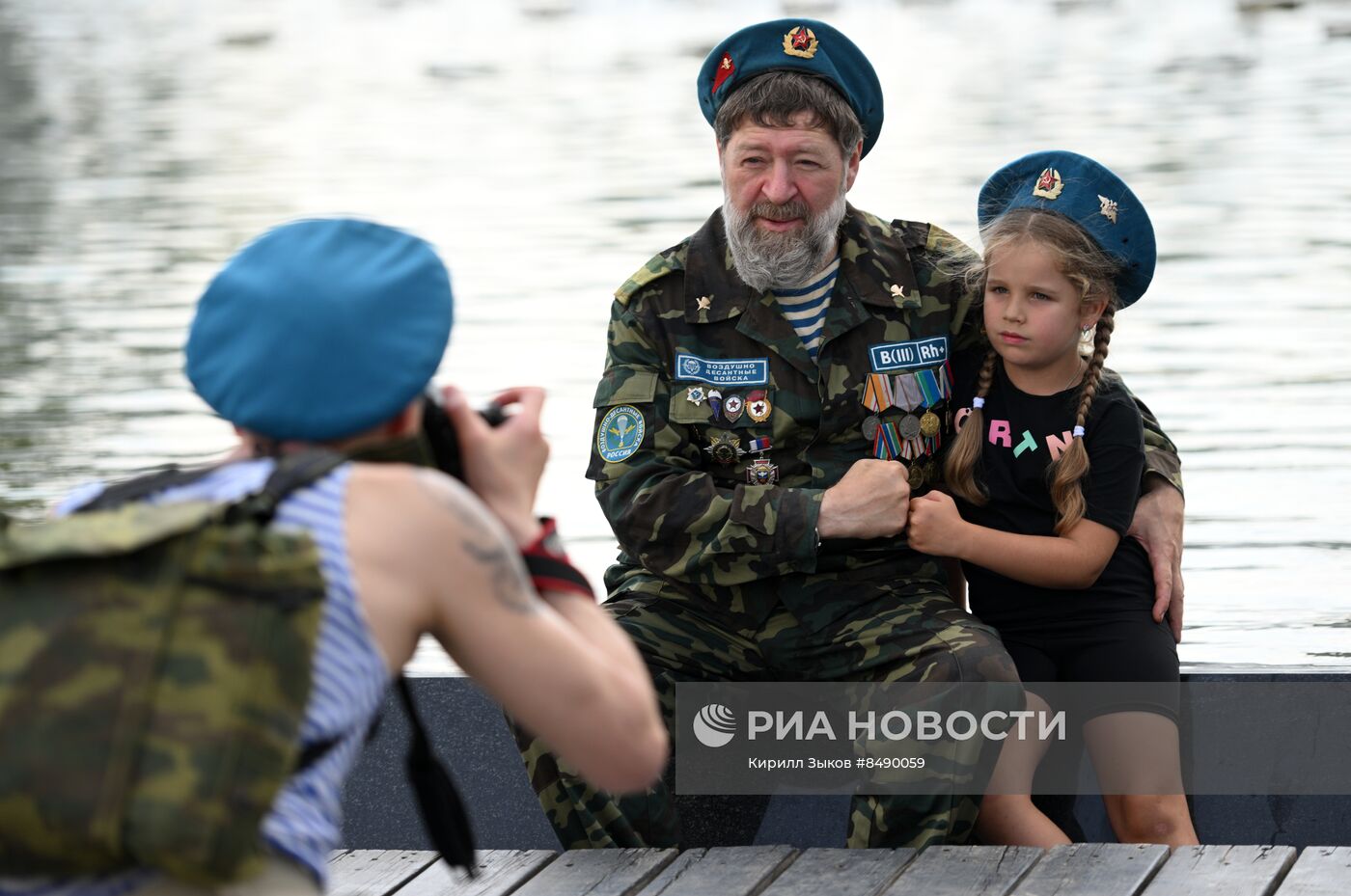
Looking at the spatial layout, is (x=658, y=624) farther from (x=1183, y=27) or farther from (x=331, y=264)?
(x=1183, y=27)

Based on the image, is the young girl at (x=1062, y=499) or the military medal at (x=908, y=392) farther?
the military medal at (x=908, y=392)

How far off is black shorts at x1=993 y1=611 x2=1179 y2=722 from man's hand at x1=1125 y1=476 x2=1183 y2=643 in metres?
0.05

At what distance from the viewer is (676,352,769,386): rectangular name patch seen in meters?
3.62

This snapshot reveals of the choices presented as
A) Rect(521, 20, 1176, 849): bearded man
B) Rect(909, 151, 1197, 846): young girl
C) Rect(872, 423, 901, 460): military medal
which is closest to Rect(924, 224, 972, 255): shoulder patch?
Rect(521, 20, 1176, 849): bearded man

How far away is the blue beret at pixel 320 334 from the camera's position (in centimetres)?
179

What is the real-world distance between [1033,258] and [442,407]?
5.81ft

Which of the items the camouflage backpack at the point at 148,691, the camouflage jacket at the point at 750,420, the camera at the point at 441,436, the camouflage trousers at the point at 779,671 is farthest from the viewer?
the camouflage jacket at the point at 750,420

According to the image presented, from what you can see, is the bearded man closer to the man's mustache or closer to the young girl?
the man's mustache

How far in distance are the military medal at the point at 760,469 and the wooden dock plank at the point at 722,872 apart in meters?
0.86

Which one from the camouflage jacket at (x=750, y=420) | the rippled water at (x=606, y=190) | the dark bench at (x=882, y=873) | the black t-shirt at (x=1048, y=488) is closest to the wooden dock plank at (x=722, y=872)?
the dark bench at (x=882, y=873)

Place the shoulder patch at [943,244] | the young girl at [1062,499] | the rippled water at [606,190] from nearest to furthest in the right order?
the young girl at [1062,499] < the shoulder patch at [943,244] < the rippled water at [606,190]

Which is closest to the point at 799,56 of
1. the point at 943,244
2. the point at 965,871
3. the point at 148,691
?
the point at 943,244

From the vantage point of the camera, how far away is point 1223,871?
9.02ft

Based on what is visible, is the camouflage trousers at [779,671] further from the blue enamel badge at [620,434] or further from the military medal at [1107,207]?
the military medal at [1107,207]
